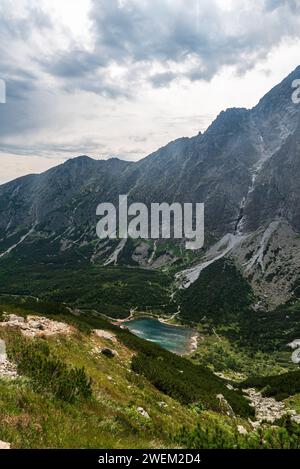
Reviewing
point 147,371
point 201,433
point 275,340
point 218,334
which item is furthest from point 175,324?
point 201,433

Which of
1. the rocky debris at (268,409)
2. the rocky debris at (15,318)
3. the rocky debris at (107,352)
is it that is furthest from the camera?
the rocky debris at (268,409)

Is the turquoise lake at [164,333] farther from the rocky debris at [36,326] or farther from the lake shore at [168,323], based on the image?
the rocky debris at [36,326]

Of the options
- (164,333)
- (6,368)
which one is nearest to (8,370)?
(6,368)

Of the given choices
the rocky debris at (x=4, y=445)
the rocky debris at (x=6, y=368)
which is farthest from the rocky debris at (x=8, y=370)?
the rocky debris at (x=4, y=445)

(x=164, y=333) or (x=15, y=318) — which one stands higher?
(x=15, y=318)

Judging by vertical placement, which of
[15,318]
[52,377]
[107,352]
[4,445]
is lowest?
[107,352]

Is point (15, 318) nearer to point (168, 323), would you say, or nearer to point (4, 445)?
point (4, 445)

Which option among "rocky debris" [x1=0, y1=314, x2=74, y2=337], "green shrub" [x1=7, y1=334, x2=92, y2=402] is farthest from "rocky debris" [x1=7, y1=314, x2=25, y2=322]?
"green shrub" [x1=7, y1=334, x2=92, y2=402]

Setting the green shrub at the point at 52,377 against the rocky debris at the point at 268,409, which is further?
the rocky debris at the point at 268,409
